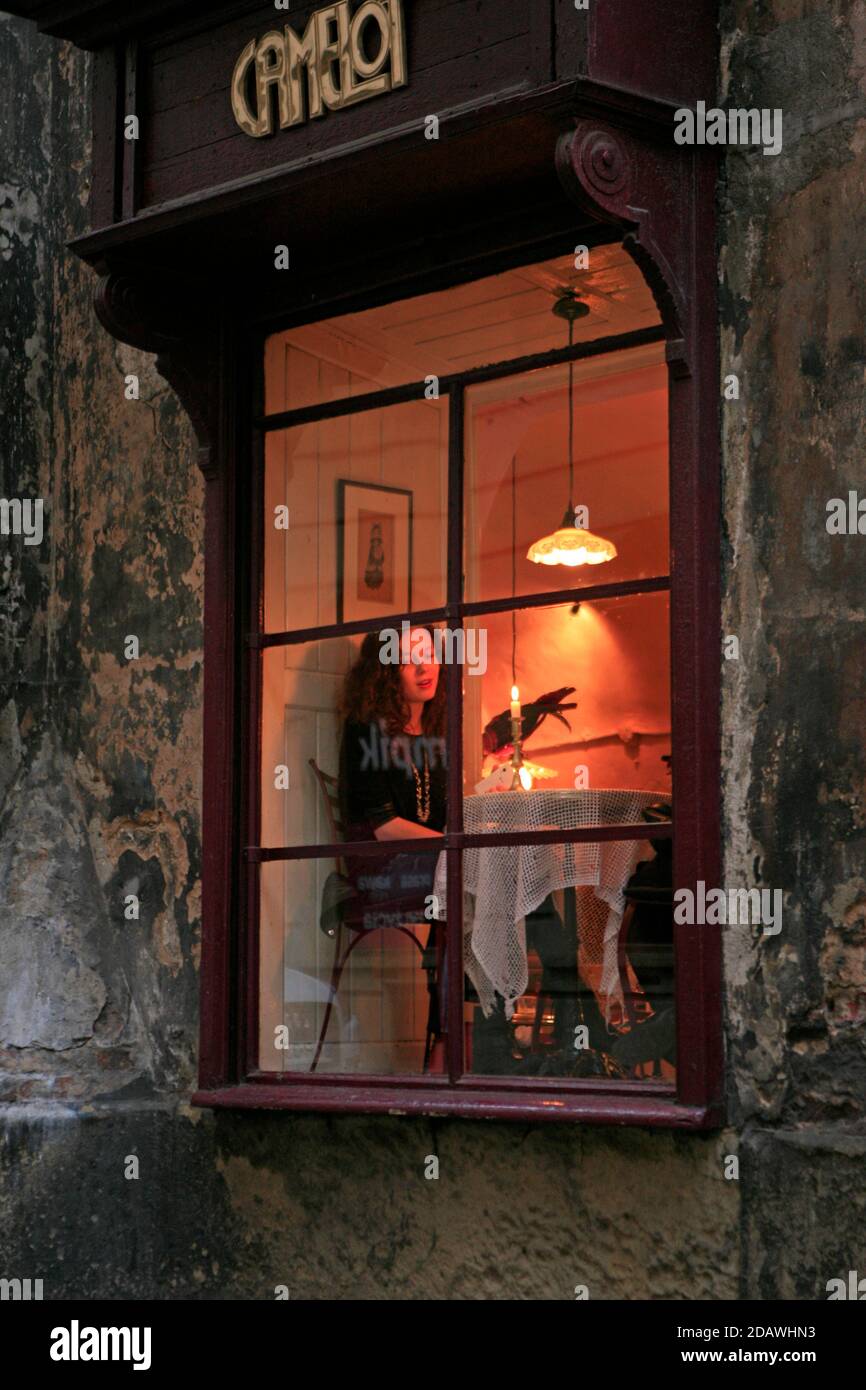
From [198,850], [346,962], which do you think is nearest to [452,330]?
[198,850]

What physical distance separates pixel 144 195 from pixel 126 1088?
104 inches

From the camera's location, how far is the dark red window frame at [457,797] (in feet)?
15.3

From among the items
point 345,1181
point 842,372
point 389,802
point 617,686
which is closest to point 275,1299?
point 345,1181

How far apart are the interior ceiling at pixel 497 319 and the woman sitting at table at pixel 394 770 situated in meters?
0.79

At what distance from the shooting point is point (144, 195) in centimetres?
546

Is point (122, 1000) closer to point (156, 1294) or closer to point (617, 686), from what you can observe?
point (156, 1294)

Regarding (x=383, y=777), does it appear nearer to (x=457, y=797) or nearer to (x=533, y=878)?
(x=457, y=797)

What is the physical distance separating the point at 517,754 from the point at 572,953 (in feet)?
2.03

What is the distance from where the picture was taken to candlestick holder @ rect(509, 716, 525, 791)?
5.37 m

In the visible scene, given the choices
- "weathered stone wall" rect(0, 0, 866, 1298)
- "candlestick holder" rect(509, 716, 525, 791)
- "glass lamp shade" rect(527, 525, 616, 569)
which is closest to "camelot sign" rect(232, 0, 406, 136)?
"weathered stone wall" rect(0, 0, 866, 1298)

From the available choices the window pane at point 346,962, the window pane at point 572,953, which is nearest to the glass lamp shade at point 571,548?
the window pane at point 572,953

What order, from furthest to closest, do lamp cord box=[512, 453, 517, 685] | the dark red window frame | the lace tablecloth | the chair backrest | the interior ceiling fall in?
the chair backrest
lamp cord box=[512, 453, 517, 685]
the interior ceiling
the lace tablecloth
the dark red window frame

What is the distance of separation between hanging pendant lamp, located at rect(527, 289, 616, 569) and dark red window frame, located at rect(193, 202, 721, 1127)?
88mm

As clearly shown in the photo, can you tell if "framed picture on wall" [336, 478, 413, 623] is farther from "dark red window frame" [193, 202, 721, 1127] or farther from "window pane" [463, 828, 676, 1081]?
"window pane" [463, 828, 676, 1081]
